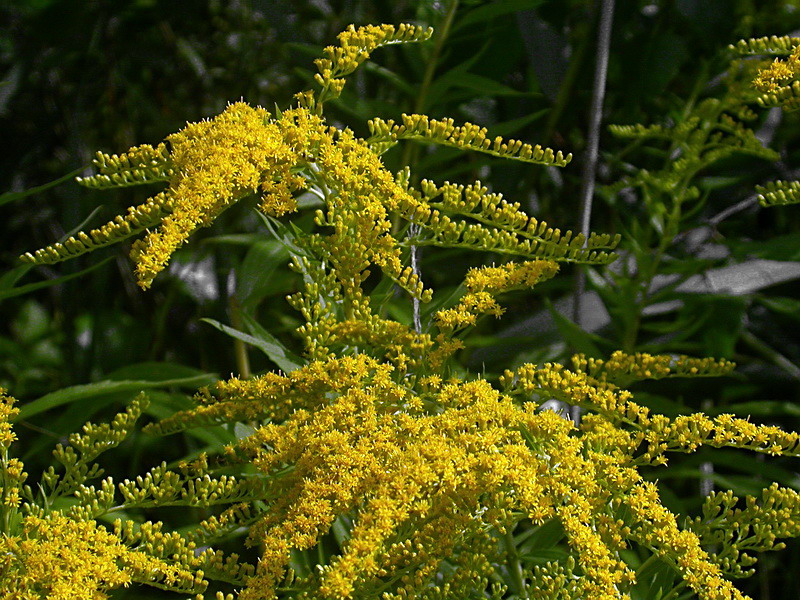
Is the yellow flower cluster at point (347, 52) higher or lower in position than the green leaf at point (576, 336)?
higher

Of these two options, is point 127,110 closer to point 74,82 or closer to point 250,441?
point 74,82

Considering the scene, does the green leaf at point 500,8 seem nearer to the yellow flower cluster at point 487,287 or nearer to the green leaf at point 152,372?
the yellow flower cluster at point 487,287

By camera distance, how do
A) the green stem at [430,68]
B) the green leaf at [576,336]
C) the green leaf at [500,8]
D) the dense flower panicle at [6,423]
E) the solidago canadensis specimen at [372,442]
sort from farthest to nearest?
the green stem at [430,68] → the green leaf at [500,8] → the green leaf at [576,336] → the dense flower panicle at [6,423] → the solidago canadensis specimen at [372,442]

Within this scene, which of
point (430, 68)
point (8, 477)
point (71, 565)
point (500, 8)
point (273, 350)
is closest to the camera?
point (71, 565)

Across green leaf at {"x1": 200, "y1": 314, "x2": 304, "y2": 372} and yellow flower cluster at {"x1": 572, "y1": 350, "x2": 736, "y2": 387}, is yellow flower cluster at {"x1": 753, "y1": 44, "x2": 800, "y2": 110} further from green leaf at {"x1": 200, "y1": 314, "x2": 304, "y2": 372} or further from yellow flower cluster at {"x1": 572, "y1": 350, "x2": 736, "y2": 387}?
green leaf at {"x1": 200, "y1": 314, "x2": 304, "y2": 372}

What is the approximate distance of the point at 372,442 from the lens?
916 millimetres

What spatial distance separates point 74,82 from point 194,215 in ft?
6.27

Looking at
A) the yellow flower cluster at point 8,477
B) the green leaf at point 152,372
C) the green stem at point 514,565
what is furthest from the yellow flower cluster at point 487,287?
the green leaf at point 152,372

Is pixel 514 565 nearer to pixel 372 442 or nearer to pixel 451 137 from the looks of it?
pixel 372 442

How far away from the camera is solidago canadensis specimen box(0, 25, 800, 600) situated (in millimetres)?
880

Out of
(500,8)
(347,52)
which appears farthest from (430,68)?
(347,52)

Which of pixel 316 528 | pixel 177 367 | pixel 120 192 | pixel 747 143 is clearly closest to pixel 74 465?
pixel 316 528

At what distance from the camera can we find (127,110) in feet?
8.40

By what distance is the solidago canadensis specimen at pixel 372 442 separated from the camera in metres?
0.88
